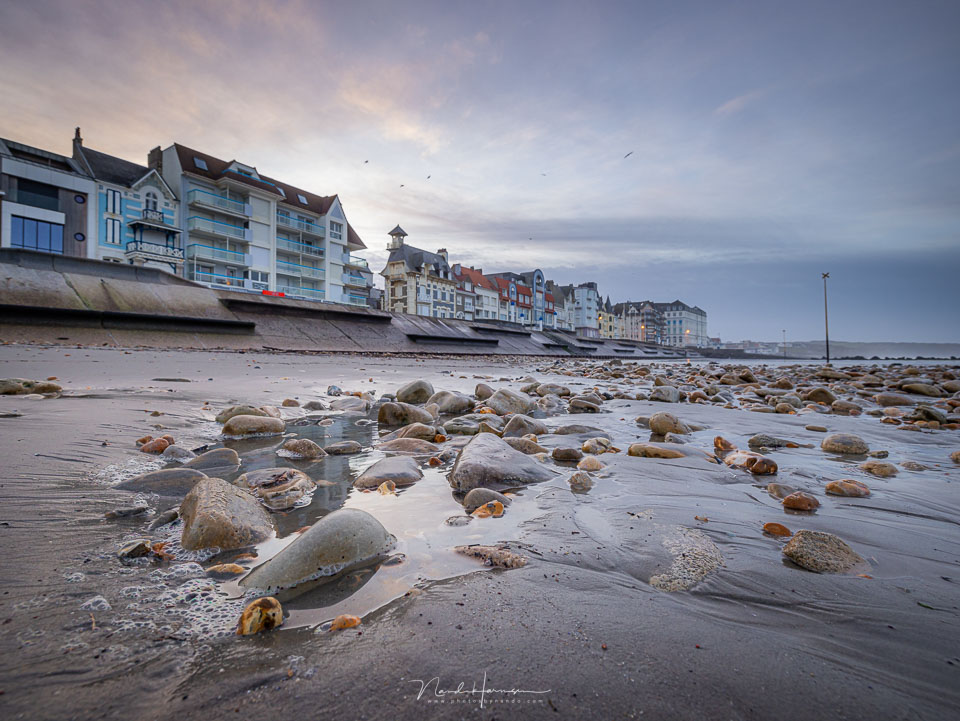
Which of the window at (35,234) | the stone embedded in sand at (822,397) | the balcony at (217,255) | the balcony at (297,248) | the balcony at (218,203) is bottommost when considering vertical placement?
the stone embedded in sand at (822,397)

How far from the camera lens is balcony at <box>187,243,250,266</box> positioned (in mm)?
28375

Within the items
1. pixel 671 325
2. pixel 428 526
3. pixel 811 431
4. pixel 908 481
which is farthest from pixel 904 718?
pixel 671 325

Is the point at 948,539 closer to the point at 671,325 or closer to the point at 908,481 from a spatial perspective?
the point at 908,481

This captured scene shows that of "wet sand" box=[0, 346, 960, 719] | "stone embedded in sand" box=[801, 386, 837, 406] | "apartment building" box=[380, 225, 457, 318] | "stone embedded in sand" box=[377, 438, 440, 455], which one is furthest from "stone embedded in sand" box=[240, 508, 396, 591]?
"apartment building" box=[380, 225, 457, 318]

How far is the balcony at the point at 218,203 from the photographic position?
29062mm

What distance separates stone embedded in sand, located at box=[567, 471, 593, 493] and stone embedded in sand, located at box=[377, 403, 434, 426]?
6.34ft

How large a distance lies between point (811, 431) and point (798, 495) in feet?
8.53

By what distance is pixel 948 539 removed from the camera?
65.2 inches

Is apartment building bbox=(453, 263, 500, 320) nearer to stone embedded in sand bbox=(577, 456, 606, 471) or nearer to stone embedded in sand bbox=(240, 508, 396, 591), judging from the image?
stone embedded in sand bbox=(577, 456, 606, 471)

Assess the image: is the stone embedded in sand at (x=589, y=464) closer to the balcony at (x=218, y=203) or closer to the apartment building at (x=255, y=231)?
the apartment building at (x=255, y=231)

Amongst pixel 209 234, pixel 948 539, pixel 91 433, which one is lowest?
pixel 948 539

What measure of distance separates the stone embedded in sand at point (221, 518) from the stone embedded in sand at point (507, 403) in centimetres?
316

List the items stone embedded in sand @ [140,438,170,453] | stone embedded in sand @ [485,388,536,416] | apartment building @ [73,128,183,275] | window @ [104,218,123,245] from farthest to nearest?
1. window @ [104,218,123,245]
2. apartment building @ [73,128,183,275]
3. stone embedded in sand @ [485,388,536,416]
4. stone embedded in sand @ [140,438,170,453]

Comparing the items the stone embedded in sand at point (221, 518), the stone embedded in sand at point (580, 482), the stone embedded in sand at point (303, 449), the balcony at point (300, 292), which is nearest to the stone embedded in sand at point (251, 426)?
the stone embedded in sand at point (303, 449)
